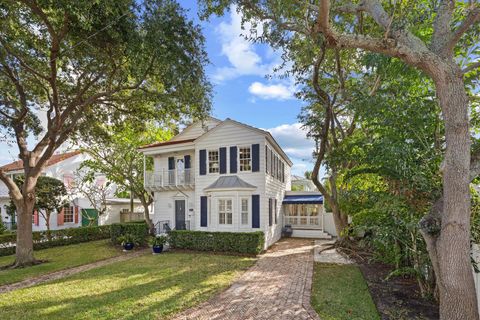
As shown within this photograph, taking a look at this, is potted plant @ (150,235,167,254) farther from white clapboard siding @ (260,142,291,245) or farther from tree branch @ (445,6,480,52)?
tree branch @ (445,6,480,52)

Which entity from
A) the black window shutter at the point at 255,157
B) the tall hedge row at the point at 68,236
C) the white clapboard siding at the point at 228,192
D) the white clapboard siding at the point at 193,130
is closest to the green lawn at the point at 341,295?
the white clapboard siding at the point at 228,192

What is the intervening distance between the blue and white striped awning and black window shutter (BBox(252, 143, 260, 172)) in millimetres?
6410

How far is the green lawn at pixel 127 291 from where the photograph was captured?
19.8ft

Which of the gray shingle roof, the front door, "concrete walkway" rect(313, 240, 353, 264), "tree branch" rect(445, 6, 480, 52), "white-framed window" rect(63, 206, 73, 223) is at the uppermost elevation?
"tree branch" rect(445, 6, 480, 52)

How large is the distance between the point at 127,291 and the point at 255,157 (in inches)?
345

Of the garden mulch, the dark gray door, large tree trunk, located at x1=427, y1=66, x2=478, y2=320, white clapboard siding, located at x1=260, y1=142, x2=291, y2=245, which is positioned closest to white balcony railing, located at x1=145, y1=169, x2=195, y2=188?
the dark gray door

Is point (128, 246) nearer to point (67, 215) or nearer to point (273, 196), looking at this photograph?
point (273, 196)

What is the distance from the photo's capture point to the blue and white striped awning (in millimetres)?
19094

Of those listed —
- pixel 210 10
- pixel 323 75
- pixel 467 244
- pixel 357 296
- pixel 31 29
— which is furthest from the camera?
pixel 323 75

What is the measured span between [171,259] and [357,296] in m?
7.66

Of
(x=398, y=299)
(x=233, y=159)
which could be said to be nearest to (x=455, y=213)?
(x=398, y=299)

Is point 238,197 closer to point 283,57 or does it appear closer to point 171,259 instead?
point 171,259

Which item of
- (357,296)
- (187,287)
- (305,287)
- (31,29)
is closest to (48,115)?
(31,29)

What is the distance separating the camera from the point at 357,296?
275 inches
